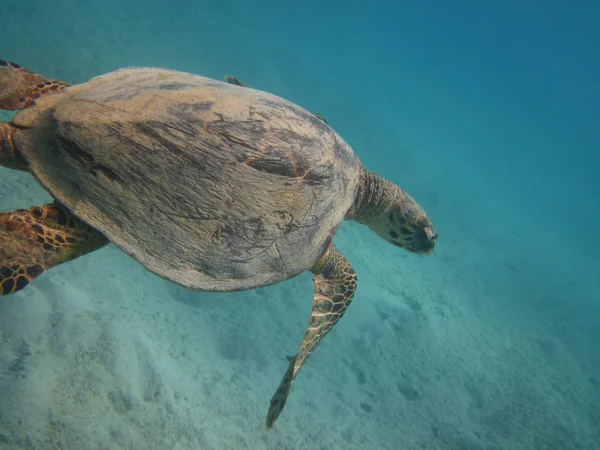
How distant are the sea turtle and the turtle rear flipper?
4 cm

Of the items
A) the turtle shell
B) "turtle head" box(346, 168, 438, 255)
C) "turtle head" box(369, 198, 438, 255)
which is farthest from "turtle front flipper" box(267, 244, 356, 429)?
the turtle shell

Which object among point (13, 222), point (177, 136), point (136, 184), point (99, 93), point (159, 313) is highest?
point (177, 136)

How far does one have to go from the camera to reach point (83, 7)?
16438mm

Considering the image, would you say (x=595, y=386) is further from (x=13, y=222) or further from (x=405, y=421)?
(x=13, y=222)

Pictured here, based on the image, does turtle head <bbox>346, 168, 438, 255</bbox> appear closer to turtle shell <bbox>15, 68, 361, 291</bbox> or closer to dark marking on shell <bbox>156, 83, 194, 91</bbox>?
turtle shell <bbox>15, 68, 361, 291</bbox>

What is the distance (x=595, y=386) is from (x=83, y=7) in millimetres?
31278

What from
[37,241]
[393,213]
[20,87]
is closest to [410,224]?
[393,213]

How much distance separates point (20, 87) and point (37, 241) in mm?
1786

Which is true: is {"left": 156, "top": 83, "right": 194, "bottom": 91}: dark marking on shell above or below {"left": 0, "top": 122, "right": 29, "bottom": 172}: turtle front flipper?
above

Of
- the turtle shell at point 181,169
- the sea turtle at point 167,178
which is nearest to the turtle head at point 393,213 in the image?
the sea turtle at point 167,178

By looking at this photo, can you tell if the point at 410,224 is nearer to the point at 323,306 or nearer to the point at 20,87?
the point at 323,306

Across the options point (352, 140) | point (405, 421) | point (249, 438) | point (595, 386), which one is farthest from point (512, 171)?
point (249, 438)

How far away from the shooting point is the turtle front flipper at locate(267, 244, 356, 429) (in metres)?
3.30

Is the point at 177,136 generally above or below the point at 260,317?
above
